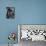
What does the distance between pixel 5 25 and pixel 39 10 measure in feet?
2.50

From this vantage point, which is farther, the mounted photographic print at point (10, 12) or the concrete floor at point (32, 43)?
the mounted photographic print at point (10, 12)

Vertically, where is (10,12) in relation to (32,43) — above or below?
above

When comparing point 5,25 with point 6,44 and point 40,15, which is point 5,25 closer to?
point 6,44

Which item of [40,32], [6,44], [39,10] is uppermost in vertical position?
[39,10]

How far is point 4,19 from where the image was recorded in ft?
A: 9.11

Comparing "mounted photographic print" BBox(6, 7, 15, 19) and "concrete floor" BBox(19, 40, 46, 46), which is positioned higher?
"mounted photographic print" BBox(6, 7, 15, 19)

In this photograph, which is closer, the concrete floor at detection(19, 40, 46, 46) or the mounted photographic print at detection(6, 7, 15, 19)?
the concrete floor at detection(19, 40, 46, 46)

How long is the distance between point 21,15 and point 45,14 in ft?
1.63

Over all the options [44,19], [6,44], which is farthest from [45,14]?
[6,44]

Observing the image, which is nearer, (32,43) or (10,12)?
(32,43)

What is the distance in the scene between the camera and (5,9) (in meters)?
2.79

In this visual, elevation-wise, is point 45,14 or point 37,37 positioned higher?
point 45,14

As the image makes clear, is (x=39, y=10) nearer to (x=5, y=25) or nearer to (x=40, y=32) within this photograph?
(x=40, y=32)

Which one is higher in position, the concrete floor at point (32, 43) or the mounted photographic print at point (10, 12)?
the mounted photographic print at point (10, 12)
